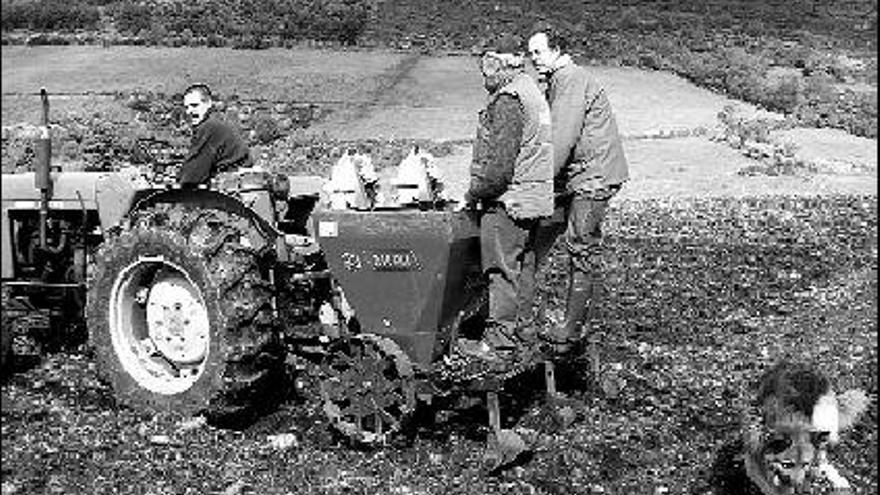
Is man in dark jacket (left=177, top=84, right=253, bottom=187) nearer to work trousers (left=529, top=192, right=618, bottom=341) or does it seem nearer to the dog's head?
work trousers (left=529, top=192, right=618, bottom=341)

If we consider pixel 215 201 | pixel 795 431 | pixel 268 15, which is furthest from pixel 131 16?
pixel 795 431

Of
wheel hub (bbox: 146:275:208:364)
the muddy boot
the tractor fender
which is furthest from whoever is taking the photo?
the muddy boot

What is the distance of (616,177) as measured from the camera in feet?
22.9

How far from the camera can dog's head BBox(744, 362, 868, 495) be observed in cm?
472

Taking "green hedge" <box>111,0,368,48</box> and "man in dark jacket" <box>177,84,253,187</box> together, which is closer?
"man in dark jacket" <box>177,84,253,187</box>

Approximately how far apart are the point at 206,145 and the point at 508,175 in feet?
5.61

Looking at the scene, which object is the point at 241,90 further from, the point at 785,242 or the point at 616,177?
the point at 616,177

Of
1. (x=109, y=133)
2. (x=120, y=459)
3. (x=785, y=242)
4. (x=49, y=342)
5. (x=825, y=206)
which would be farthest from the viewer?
(x=109, y=133)

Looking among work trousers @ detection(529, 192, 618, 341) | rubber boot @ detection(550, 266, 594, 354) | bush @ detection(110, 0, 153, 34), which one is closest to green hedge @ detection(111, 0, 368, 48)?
bush @ detection(110, 0, 153, 34)

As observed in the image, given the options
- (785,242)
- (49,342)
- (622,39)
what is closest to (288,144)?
(622,39)

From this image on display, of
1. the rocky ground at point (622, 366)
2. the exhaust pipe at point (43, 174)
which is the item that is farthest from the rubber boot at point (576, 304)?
the exhaust pipe at point (43, 174)

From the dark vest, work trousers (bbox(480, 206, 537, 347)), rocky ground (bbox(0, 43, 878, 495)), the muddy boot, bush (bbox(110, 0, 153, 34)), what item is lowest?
rocky ground (bbox(0, 43, 878, 495))

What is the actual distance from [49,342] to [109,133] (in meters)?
11.5

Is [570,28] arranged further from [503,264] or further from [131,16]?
[131,16]
